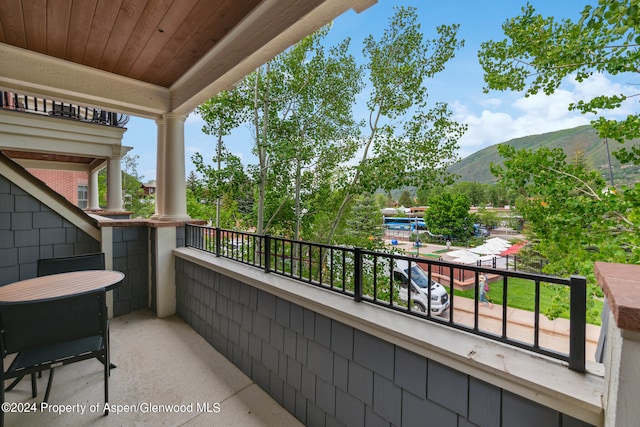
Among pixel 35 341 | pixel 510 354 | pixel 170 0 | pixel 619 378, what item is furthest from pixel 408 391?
pixel 170 0

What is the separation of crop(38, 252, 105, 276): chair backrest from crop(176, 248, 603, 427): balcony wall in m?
1.13

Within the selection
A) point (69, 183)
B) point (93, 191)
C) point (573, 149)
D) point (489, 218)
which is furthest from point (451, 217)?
point (69, 183)

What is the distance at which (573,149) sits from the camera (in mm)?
3020

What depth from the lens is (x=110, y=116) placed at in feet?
16.3

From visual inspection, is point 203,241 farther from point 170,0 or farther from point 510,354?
point 510,354

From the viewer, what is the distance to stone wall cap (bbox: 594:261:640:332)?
21.9 inches

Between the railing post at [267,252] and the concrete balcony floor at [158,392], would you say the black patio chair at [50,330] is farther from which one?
the railing post at [267,252]

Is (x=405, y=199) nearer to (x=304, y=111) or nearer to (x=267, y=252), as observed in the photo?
(x=304, y=111)

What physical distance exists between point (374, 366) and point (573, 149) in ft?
11.1

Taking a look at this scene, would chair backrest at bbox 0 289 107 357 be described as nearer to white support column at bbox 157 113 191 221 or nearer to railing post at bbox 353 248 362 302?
railing post at bbox 353 248 362 302

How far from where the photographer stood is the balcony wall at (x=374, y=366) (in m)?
0.86

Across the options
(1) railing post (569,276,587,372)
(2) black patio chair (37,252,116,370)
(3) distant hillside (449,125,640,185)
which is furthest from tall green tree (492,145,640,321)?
(2) black patio chair (37,252,116,370)

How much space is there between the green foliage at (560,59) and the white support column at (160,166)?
404cm

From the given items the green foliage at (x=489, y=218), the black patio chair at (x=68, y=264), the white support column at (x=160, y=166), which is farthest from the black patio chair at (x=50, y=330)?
the green foliage at (x=489, y=218)
